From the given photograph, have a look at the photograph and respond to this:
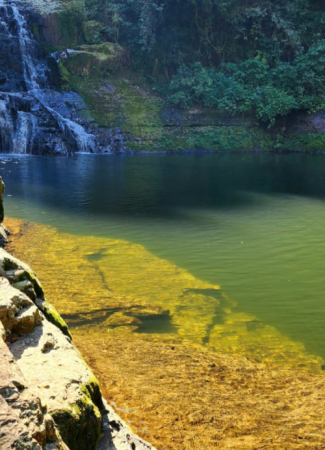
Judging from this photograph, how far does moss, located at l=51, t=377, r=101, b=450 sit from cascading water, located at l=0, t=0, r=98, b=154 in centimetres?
2594

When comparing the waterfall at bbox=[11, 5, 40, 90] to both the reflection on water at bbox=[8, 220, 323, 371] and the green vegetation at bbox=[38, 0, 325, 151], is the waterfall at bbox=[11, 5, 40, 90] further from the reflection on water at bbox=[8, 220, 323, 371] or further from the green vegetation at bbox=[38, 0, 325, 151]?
the reflection on water at bbox=[8, 220, 323, 371]

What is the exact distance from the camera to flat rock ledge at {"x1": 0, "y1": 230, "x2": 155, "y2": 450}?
195 centimetres

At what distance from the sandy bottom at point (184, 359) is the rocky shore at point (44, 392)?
701mm

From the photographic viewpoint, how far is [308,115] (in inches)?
1272

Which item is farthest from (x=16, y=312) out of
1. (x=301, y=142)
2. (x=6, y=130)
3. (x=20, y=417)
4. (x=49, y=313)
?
(x=301, y=142)

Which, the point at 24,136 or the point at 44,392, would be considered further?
the point at 24,136

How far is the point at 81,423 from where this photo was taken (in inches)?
110

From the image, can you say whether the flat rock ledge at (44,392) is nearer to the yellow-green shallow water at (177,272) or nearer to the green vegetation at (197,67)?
the yellow-green shallow water at (177,272)

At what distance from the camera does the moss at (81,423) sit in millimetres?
2662

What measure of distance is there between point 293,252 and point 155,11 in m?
31.3

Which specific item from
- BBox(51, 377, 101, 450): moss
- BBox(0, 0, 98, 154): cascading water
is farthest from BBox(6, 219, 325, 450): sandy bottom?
BBox(0, 0, 98, 154): cascading water

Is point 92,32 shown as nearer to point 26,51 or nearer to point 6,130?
point 26,51

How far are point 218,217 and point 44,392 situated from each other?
9.22 metres

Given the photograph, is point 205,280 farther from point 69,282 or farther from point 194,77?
point 194,77
